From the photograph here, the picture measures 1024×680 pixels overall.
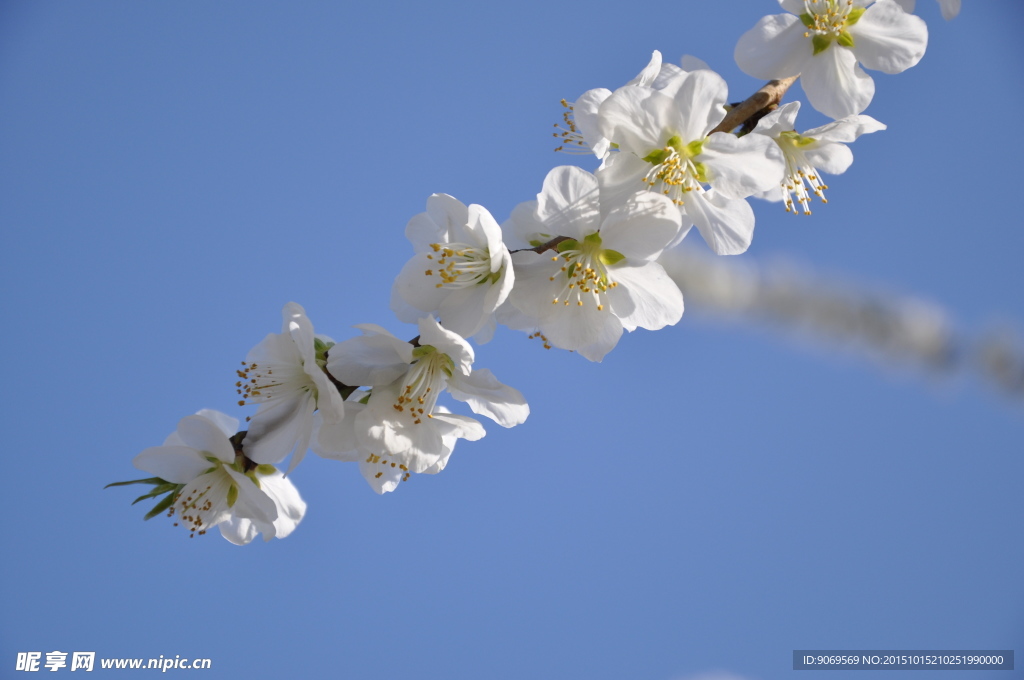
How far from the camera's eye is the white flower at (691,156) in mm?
1153

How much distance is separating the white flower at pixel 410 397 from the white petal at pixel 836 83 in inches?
31.2

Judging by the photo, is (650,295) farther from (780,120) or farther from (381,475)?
(381,475)

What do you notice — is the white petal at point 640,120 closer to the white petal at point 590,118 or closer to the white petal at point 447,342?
the white petal at point 590,118

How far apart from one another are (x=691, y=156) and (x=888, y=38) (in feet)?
1.60

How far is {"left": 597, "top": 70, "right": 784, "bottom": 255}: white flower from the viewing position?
45.4 inches

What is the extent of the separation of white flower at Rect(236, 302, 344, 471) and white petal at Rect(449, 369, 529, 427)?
0.66 ft

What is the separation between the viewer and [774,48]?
51.5 inches

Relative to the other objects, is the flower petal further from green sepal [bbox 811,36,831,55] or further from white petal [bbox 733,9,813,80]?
green sepal [bbox 811,36,831,55]

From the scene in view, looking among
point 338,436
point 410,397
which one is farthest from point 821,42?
point 338,436

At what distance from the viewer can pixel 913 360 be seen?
5.38m

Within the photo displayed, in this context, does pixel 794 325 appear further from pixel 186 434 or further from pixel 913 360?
pixel 186 434

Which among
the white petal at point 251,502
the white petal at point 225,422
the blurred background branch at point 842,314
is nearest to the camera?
the white petal at point 251,502

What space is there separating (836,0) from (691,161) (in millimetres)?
466

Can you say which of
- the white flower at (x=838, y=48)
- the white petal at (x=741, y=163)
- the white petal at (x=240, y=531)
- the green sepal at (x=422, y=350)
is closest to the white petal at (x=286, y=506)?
the white petal at (x=240, y=531)
